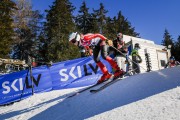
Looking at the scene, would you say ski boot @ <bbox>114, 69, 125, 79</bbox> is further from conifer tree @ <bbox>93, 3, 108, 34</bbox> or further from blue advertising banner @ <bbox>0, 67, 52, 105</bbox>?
conifer tree @ <bbox>93, 3, 108, 34</bbox>

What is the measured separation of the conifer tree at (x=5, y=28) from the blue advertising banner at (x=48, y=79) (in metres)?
19.4

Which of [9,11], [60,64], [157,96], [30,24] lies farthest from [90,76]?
[30,24]

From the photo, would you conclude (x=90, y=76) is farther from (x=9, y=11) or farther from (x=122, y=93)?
(x=9, y=11)

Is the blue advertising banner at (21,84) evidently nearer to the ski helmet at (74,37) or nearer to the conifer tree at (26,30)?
the ski helmet at (74,37)

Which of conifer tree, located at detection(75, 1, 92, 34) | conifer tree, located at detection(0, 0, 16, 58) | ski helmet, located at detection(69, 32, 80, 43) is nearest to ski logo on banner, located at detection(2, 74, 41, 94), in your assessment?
ski helmet, located at detection(69, 32, 80, 43)

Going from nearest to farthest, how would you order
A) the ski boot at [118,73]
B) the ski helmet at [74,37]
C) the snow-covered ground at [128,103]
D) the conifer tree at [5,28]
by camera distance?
1. the snow-covered ground at [128,103]
2. the ski helmet at [74,37]
3. the ski boot at [118,73]
4. the conifer tree at [5,28]

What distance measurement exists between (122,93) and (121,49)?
4.06 m

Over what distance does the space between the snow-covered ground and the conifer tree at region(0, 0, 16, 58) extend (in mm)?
23450

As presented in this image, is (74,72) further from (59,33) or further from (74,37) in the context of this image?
(59,33)

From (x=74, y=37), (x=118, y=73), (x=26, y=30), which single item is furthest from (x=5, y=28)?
(x=74, y=37)

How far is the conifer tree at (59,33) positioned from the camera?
39484mm

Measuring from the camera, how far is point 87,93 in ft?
31.8

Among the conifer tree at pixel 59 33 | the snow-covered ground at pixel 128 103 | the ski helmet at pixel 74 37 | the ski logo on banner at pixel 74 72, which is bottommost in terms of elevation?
the snow-covered ground at pixel 128 103

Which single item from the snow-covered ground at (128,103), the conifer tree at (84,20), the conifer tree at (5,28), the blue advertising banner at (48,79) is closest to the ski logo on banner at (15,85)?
the blue advertising banner at (48,79)
